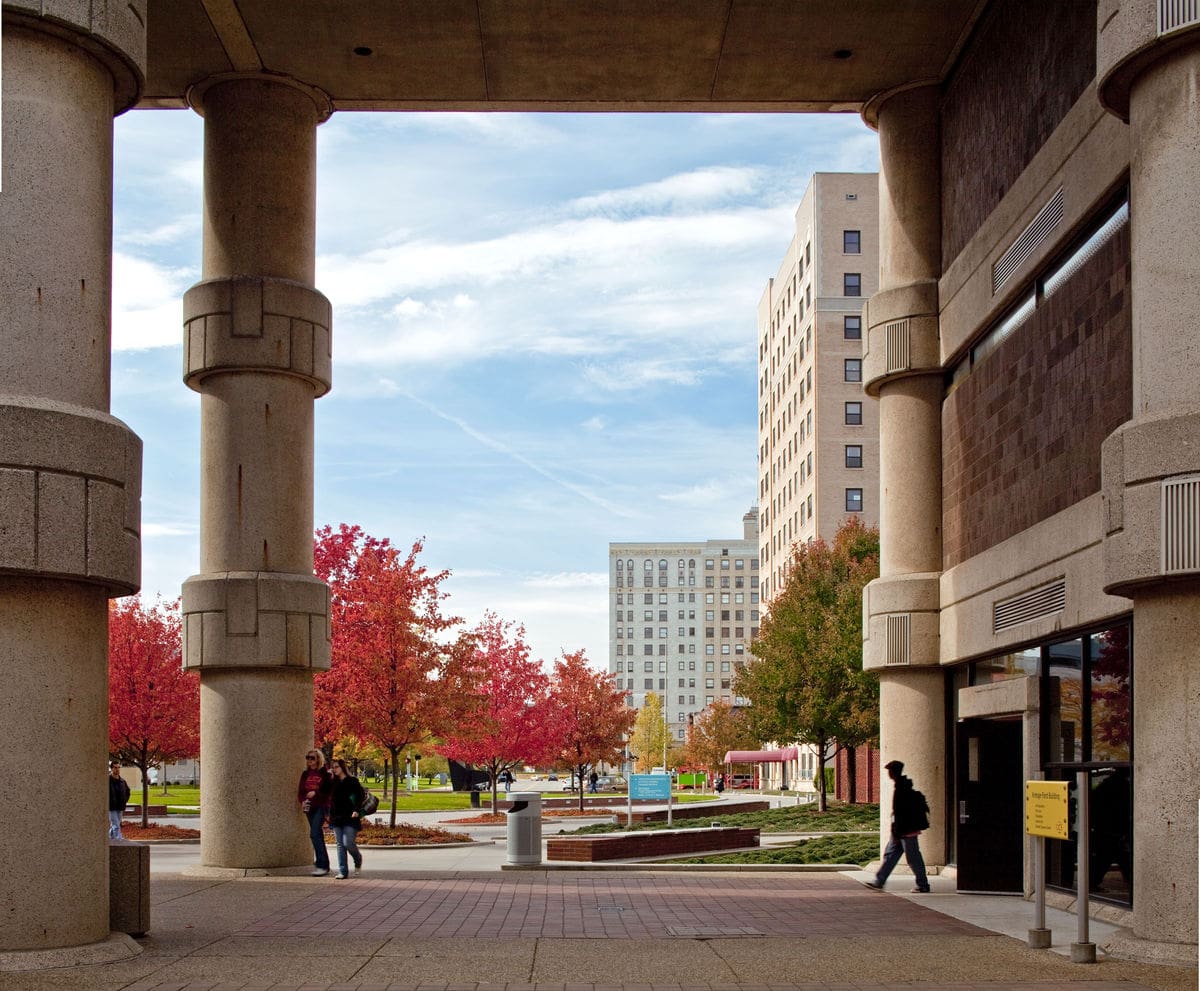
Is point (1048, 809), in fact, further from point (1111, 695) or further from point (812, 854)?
point (812, 854)

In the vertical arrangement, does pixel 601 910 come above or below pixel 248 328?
below

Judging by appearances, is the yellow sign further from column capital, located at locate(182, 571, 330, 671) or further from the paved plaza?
column capital, located at locate(182, 571, 330, 671)

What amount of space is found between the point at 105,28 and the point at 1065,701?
38.9 ft

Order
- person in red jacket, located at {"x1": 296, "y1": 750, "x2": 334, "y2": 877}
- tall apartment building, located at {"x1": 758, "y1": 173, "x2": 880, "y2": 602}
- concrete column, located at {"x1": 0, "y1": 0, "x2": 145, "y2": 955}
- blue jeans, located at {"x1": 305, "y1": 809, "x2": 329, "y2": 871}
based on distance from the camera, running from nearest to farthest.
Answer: concrete column, located at {"x1": 0, "y1": 0, "x2": 145, "y2": 955}
person in red jacket, located at {"x1": 296, "y1": 750, "x2": 334, "y2": 877}
blue jeans, located at {"x1": 305, "y1": 809, "x2": 329, "y2": 871}
tall apartment building, located at {"x1": 758, "y1": 173, "x2": 880, "y2": 602}

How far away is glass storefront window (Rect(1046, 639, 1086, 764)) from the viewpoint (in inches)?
646

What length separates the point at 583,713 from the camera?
2275 inches

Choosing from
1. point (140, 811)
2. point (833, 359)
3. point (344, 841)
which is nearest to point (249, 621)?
point (344, 841)

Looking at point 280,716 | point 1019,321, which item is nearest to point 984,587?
point 1019,321

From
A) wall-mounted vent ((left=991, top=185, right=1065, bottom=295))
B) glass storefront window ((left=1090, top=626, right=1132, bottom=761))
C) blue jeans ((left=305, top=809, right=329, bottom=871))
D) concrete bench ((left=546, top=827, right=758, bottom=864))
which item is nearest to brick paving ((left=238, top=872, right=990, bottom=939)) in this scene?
blue jeans ((left=305, top=809, right=329, bottom=871))

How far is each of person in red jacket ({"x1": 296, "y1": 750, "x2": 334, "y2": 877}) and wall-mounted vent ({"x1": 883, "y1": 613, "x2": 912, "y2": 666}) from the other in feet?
26.4

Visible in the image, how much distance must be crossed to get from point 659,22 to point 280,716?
10791 millimetres

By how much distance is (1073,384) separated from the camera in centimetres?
1655

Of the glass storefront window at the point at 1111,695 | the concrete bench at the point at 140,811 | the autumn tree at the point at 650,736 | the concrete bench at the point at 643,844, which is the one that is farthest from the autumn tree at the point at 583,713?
the autumn tree at the point at 650,736

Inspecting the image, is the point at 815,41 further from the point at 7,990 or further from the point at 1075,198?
the point at 7,990
